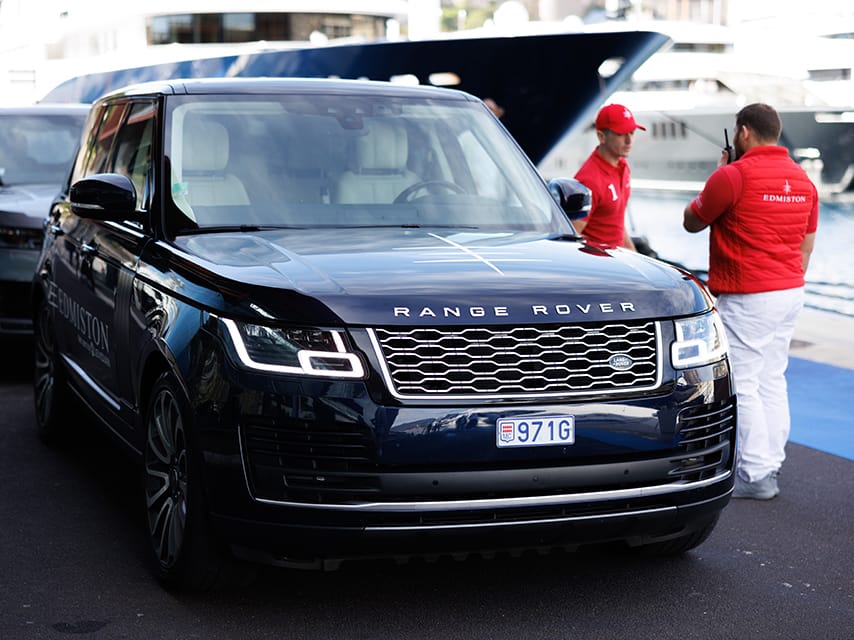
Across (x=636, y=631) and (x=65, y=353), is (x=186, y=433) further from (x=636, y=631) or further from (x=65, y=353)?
(x=65, y=353)

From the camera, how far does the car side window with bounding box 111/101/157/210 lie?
5.64 m

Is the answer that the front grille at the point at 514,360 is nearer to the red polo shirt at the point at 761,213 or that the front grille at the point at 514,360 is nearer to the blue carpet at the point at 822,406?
the red polo shirt at the point at 761,213

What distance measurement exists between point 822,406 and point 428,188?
4.21 m

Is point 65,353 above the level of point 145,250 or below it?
below

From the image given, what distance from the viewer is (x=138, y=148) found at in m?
5.91

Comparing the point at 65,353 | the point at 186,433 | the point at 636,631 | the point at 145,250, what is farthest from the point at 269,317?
the point at 65,353

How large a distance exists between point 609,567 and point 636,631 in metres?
0.69

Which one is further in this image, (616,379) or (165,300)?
(165,300)

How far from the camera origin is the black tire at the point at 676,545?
199 inches

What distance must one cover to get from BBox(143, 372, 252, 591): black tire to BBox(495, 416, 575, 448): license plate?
959 millimetres

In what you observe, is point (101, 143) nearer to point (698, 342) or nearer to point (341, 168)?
point (341, 168)

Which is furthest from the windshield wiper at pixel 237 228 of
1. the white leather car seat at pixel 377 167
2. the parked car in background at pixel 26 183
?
the parked car in background at pixel 26 183

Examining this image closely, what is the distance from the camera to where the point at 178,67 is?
26828 millimetres

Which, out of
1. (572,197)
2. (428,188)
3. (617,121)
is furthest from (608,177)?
(428,188)
